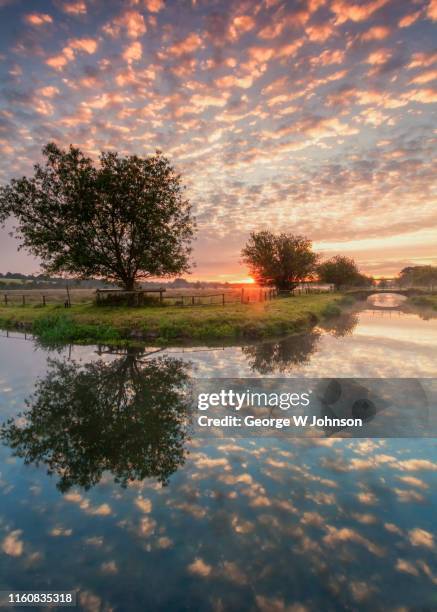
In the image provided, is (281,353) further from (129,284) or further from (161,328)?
(129,284)

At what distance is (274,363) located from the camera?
14625mm

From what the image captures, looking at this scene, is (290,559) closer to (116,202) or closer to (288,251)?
(116,202)

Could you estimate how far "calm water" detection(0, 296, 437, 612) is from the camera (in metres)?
3.72

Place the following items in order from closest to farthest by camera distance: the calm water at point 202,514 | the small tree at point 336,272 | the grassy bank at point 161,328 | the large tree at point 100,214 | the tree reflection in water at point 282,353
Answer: the calm water at point 202,514, the tree reflection in water at point 282,353, the grassy bank at point 161,328, the large tree at point 100,214, the small tree at point 336,272

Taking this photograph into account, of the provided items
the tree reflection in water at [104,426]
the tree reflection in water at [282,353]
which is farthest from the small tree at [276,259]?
the tree reflection in water at [104,426]

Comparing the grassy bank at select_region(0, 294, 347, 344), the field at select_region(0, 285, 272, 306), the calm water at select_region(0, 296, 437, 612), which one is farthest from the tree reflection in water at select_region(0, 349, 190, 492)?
the field at select_region(0, 285, 272, 306)

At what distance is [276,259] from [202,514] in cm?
6878

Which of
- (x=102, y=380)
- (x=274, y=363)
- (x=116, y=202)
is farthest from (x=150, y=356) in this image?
(x=116, y=202)

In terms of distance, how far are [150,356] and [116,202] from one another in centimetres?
2437

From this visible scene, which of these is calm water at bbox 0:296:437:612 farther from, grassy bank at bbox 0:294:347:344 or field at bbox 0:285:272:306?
field at bbox 0:285:272:306

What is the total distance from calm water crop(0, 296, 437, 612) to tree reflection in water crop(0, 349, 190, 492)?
0.15ft

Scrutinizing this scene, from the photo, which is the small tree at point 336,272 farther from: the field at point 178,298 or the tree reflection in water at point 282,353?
the tree reflection in water at point 282,353

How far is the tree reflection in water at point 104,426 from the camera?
20.7ft

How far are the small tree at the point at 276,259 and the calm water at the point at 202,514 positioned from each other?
63.5 m
